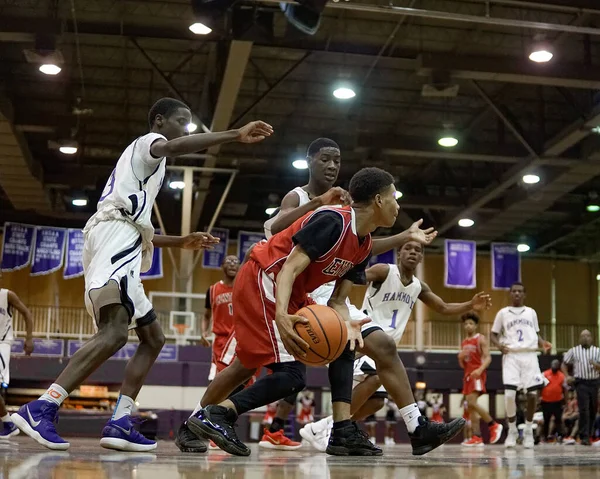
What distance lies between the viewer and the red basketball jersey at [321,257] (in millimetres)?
4789

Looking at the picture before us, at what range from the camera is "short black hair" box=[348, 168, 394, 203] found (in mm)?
4980

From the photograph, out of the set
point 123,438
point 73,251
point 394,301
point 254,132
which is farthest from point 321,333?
point 73,251

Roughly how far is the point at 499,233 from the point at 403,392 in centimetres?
2362

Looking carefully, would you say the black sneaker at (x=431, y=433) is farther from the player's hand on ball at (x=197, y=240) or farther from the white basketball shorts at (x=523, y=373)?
the white basketball shorts at (x=523, y=373)

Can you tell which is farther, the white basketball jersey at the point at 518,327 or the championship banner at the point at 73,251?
the championship banner at the point at 73,251

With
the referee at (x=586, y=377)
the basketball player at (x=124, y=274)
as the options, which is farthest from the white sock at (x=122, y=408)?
the referee at (x=586, y=377)

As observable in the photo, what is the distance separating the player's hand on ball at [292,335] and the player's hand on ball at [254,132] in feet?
3.30

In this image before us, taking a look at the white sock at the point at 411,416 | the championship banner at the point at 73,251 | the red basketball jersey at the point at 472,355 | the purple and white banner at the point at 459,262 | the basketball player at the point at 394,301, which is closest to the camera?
the white sock at the point at 411,416

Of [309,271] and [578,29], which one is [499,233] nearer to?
[578,29]

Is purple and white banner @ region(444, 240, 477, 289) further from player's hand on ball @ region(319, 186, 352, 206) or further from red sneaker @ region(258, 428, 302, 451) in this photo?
player's hand on ball @ region(319, 186, 352, 206)

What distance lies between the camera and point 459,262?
26.0 m

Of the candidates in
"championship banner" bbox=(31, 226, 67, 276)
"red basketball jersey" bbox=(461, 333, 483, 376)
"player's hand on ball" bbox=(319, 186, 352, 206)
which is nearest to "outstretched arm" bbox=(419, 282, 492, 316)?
"player's hand on ball" bbox=(319, 186, 352, 206)

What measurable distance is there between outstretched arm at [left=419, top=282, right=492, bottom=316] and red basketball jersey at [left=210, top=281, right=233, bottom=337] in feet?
9.70

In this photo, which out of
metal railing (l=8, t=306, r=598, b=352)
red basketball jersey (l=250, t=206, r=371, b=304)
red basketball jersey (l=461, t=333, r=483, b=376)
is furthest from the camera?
metal railing (l=8, t=306, r=598, b=352)
